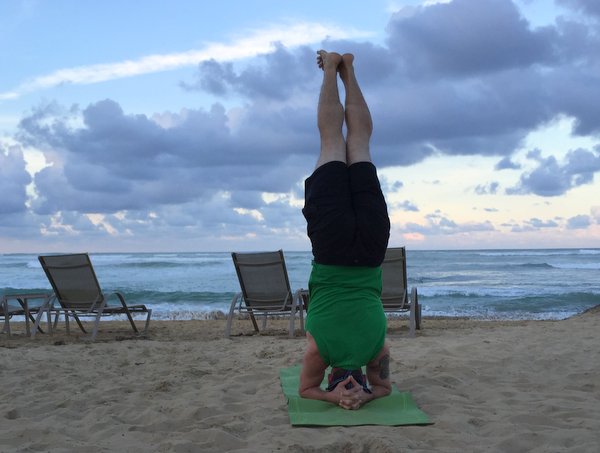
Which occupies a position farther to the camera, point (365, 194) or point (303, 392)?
point (303, 392)

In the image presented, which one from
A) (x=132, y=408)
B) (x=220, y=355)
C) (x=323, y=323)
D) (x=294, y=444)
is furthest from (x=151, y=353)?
(x=294, y=444)

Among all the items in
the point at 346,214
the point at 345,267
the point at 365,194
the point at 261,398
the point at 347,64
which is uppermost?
the point at 347,64

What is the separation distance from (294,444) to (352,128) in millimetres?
1908

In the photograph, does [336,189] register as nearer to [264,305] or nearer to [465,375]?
[465,375]

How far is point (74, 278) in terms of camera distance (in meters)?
8.03

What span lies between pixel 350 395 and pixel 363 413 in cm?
12

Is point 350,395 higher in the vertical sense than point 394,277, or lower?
lower

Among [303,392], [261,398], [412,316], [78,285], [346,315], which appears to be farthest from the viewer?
[78,285]

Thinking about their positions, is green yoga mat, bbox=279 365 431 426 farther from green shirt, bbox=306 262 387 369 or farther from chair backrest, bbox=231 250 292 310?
chair backrest, bbox=231 250 292 310

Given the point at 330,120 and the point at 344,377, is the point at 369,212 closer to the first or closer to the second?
the point at 330,120

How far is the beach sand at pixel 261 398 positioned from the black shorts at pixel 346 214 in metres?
0.97

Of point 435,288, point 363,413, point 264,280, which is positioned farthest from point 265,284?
point 435,288

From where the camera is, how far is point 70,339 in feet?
25.5

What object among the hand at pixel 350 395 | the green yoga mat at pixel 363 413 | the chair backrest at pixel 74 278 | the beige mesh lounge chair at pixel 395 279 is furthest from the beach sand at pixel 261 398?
the chair backrest at pixel 74 278
